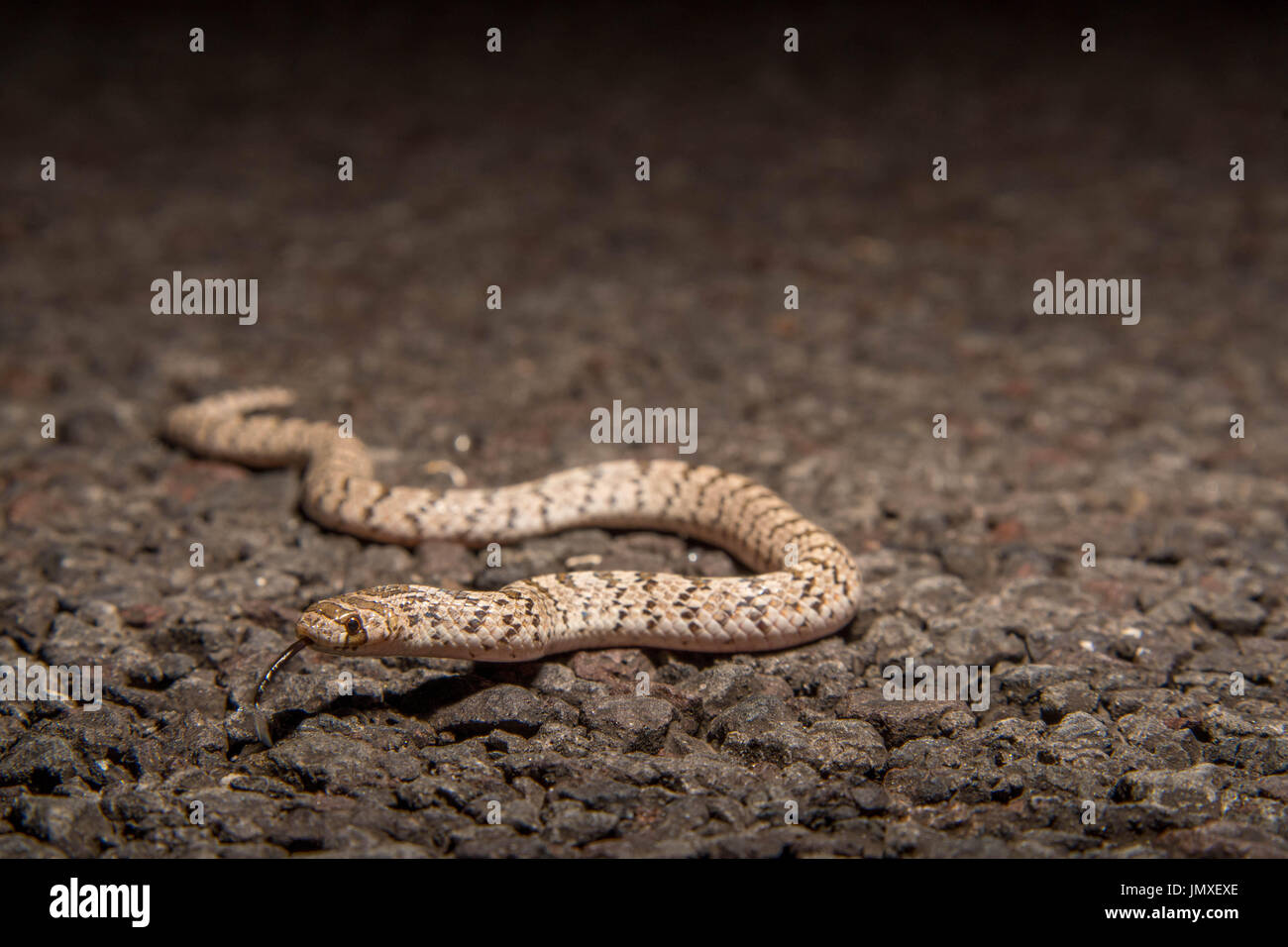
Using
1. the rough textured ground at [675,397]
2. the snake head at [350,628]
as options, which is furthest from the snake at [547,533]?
the rough textured ground at [675,397]

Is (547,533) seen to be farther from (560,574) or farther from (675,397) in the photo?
(675,397)

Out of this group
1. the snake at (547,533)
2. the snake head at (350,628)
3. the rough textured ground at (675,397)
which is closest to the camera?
the rough textured ground at (675,397)

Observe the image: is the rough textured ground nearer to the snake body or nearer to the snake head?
the snake body

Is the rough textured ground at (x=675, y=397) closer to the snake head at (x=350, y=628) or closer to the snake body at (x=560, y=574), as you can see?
the snake body at (x=560, y=574)
